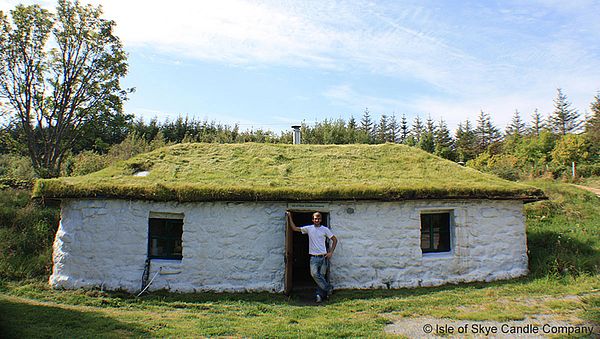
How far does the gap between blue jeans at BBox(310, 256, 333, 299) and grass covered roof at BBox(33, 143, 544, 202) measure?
1340mm

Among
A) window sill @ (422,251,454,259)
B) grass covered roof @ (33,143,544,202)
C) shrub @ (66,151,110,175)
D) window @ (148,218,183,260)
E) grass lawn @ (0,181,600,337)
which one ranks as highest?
shrub @ (66,151,110,175)

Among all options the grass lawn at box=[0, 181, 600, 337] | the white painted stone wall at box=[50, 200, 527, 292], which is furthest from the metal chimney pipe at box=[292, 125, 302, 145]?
the grass lawn at box=[0, 181, 600, 337]

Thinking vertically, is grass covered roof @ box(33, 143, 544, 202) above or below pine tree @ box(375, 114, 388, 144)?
below

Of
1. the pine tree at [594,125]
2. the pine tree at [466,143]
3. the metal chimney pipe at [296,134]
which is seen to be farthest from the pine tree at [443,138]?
the metal chimney pipe at [296,134]

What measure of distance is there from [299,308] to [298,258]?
4.31 m

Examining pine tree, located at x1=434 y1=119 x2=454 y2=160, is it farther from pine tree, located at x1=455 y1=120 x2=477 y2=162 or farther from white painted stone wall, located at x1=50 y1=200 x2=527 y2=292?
white painted stone wall, located at x1=50 y1=200 x2=527 y2=292

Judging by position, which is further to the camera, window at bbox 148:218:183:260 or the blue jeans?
window at bbox 148:218:183:260

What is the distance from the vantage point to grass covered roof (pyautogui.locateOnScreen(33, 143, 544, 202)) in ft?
26.8

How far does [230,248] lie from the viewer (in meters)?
8.26

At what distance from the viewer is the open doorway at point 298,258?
8.06 metres

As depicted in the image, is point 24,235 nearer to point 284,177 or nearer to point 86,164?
point 284,177

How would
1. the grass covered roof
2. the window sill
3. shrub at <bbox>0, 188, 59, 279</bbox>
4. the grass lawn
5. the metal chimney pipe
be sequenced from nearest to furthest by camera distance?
the grass lawn → the grass covered roof → the window sill → shrub at <bbox>0, 188, 59, 279</bbox> → the metal chimney pipe

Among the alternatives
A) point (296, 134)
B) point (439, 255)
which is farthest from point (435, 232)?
point (296, 134)

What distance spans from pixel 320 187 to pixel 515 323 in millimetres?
4359
